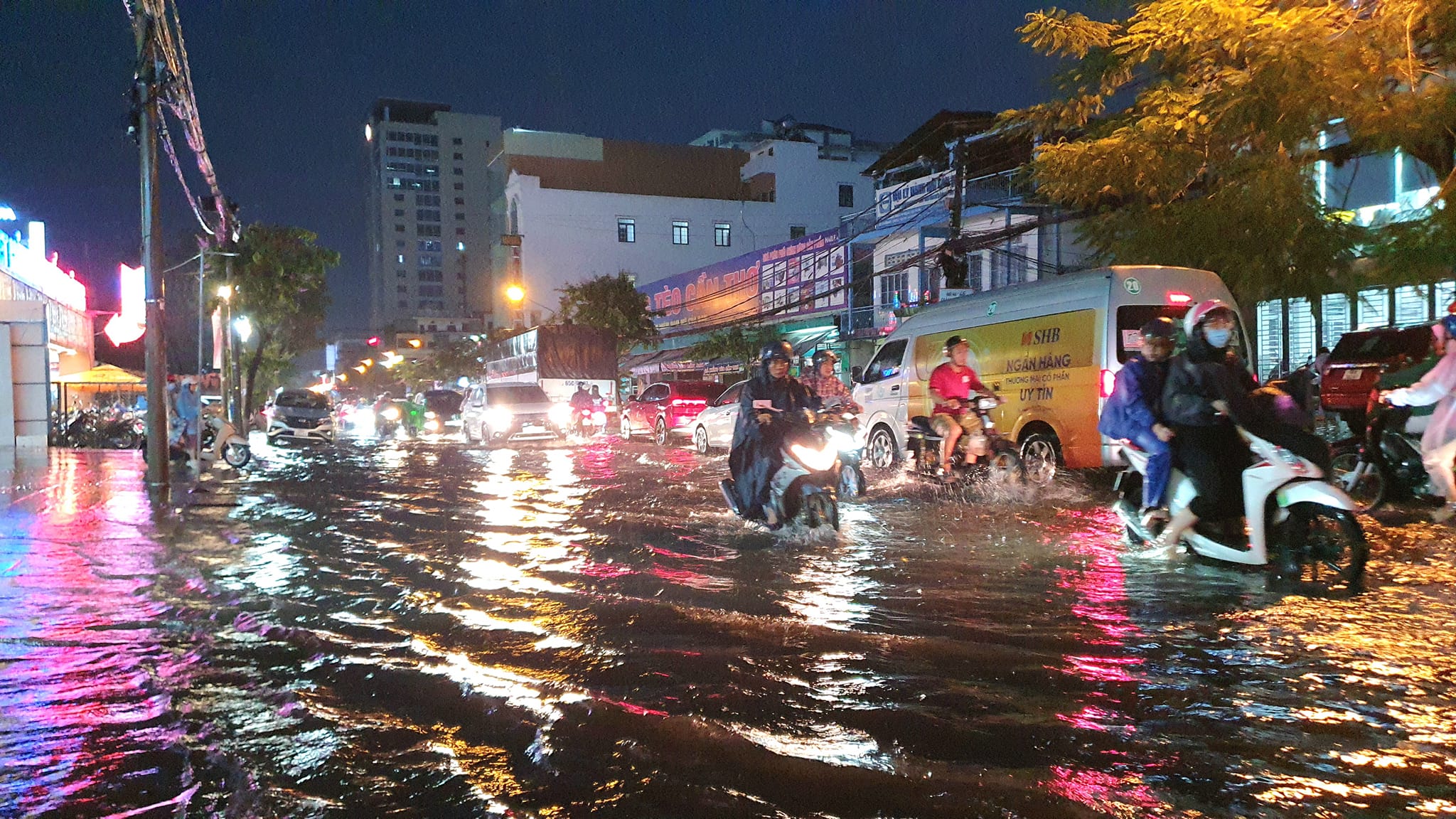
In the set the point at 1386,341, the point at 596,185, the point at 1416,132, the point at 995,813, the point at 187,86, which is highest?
the point at 596,185

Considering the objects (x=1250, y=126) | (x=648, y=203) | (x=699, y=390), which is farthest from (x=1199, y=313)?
(x=648, y=203)

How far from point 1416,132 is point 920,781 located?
11.9 metres

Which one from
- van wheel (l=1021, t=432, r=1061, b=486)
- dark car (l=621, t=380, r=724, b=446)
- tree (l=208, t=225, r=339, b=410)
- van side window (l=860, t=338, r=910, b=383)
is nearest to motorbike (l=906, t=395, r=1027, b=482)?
van wheel (l=1021, t=432, r=1061, b=486)

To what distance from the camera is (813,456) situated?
8.27m

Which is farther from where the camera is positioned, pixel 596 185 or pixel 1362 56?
pixel 596 185

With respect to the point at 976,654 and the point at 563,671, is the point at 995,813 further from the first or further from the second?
the point at 563,671

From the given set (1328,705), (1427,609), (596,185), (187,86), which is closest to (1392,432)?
(1427,609)

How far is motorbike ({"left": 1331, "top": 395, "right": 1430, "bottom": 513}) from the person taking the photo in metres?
8.94

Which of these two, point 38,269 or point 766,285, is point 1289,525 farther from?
point 766,285

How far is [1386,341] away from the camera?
14.6 meters

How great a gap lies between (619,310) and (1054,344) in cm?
3500

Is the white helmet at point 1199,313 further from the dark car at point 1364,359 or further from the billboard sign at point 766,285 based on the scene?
the billboard sign at point 766,285

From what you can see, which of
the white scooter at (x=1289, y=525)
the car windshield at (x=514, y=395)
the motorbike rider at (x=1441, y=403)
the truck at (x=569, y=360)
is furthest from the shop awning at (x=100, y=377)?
the motorbike rider at (x=1441, y=403)

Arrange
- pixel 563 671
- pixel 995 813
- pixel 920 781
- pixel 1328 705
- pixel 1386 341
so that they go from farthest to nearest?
1. pixel 1386 341
2. pixel 563 671
3. pixel 1328 705
4. pixel 920 781
5. pixel 995 813
